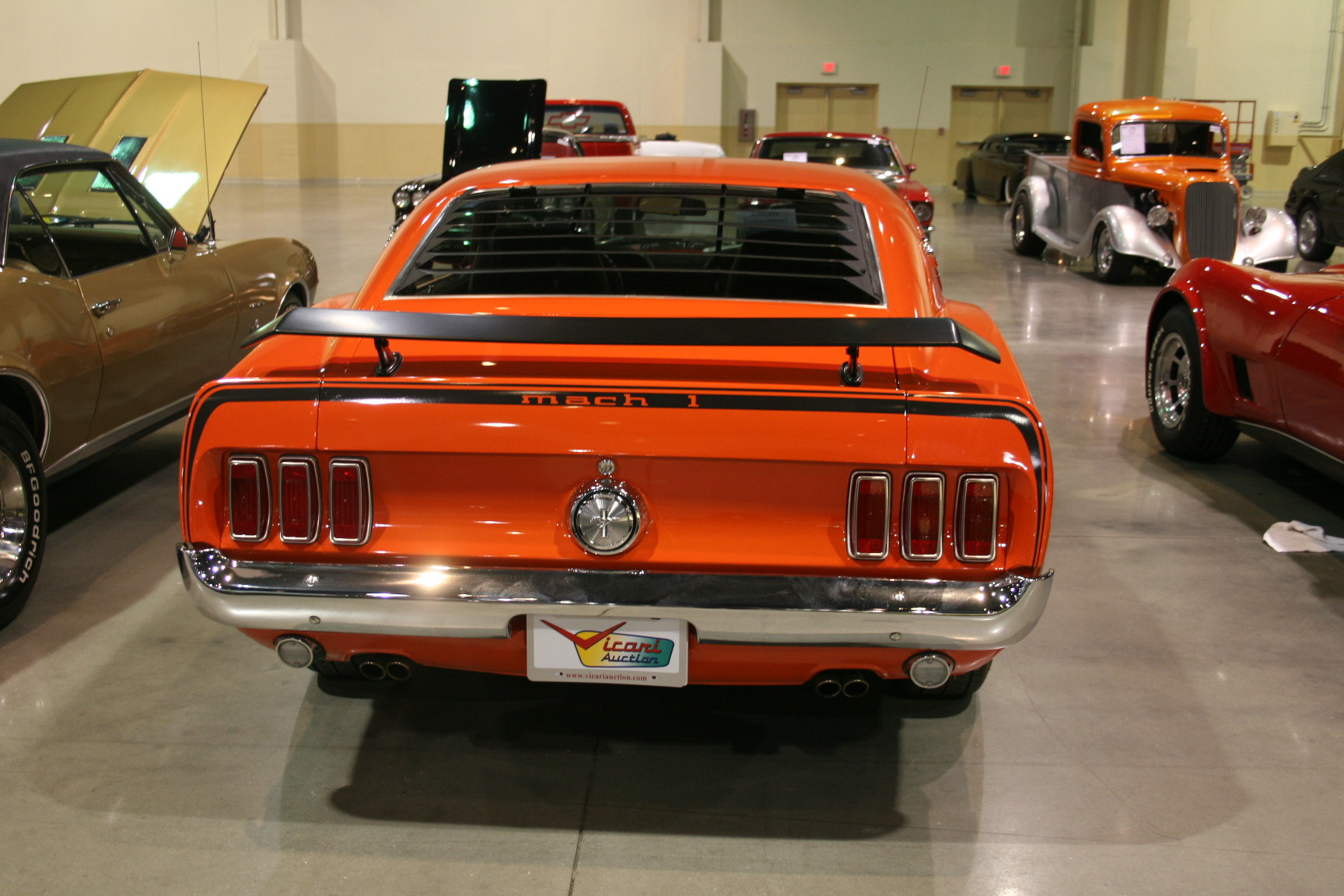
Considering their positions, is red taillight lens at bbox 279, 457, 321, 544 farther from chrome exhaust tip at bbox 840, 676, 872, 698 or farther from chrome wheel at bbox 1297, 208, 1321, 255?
chrome wheel at bbox 1297, 208, 1321, 255

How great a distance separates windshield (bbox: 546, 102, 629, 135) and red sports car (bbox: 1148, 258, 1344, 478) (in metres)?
13.1

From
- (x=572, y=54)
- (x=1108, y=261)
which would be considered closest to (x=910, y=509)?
(x=1108, y=261)

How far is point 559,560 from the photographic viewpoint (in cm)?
235

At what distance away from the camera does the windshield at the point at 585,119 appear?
17.6 metres

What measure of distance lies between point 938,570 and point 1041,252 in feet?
41.0

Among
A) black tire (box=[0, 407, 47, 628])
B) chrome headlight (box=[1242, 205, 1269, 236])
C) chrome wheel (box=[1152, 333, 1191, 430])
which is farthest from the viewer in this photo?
chrome headlight (box=[1242, 205, 1269, 236])

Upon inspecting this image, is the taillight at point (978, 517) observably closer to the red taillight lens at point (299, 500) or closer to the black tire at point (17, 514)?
the red taillight lens at point (299, 500)

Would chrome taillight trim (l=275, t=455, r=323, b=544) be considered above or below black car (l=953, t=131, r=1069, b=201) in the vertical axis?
below

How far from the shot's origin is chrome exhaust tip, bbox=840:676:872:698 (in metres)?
2.48

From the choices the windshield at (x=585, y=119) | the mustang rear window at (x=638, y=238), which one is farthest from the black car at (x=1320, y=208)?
the mustang rear window at (x=638, y=238)

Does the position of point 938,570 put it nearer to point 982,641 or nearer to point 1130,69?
point 982,641

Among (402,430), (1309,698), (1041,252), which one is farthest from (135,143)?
(1041,252)

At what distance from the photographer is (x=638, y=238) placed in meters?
3.46

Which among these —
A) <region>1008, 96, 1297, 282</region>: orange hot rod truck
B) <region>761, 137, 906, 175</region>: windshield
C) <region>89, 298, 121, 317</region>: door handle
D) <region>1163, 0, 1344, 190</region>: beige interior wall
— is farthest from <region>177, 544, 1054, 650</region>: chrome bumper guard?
<region>1163, 0, 1344, 190</region>: beige interior wall
